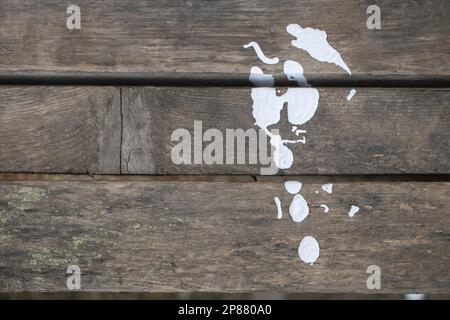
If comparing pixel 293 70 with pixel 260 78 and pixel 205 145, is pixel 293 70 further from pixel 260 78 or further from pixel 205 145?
pixel 205 145

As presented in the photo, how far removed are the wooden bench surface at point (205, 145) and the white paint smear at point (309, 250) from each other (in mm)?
12

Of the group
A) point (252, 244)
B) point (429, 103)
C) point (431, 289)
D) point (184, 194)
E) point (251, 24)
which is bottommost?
point (431, 289)

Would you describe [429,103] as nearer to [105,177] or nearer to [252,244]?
Result: [252,244]

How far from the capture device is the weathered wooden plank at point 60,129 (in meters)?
1.38

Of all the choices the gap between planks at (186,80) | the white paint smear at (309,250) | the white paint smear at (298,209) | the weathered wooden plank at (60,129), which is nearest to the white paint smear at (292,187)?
the white paint smear at (298,209)

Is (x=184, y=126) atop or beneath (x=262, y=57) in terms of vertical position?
beneath

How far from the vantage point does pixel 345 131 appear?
1.39 meters

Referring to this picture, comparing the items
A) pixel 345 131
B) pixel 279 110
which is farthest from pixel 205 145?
pixel 345 131

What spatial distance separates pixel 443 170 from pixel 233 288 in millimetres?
585

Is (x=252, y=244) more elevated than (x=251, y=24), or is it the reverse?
(x=251, y=24)

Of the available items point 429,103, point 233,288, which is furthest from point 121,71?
point 429,103

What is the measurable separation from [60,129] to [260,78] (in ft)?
1.64

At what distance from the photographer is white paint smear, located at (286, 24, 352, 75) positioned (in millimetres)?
1396

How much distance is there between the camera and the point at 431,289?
1.41 metres
